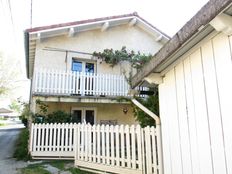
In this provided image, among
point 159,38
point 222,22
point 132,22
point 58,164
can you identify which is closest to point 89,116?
point 58,164

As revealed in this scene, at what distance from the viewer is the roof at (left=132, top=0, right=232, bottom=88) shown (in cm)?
220

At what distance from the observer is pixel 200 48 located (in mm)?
3121

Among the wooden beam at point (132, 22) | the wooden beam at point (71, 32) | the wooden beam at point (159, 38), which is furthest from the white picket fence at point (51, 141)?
the wooden beam at point (159, 38)

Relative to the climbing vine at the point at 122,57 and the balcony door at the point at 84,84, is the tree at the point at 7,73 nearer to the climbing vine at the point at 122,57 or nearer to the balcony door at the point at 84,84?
the climbing vine at the point at 122,57

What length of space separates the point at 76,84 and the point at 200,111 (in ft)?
26.6

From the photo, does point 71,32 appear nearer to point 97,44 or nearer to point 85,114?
point 97,44

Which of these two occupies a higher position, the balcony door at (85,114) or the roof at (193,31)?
the roof at (193,31)

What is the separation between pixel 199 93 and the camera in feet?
10.4

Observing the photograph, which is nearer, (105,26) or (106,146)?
(106,146)

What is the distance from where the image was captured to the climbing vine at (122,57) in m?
12.5

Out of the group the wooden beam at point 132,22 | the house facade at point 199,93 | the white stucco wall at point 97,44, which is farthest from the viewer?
the wooden beam at point 132,22

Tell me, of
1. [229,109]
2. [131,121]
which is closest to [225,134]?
[229,109]

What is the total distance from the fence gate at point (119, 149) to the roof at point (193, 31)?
1786 millimetres

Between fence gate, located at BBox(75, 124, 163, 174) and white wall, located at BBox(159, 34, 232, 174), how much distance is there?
0.89m
